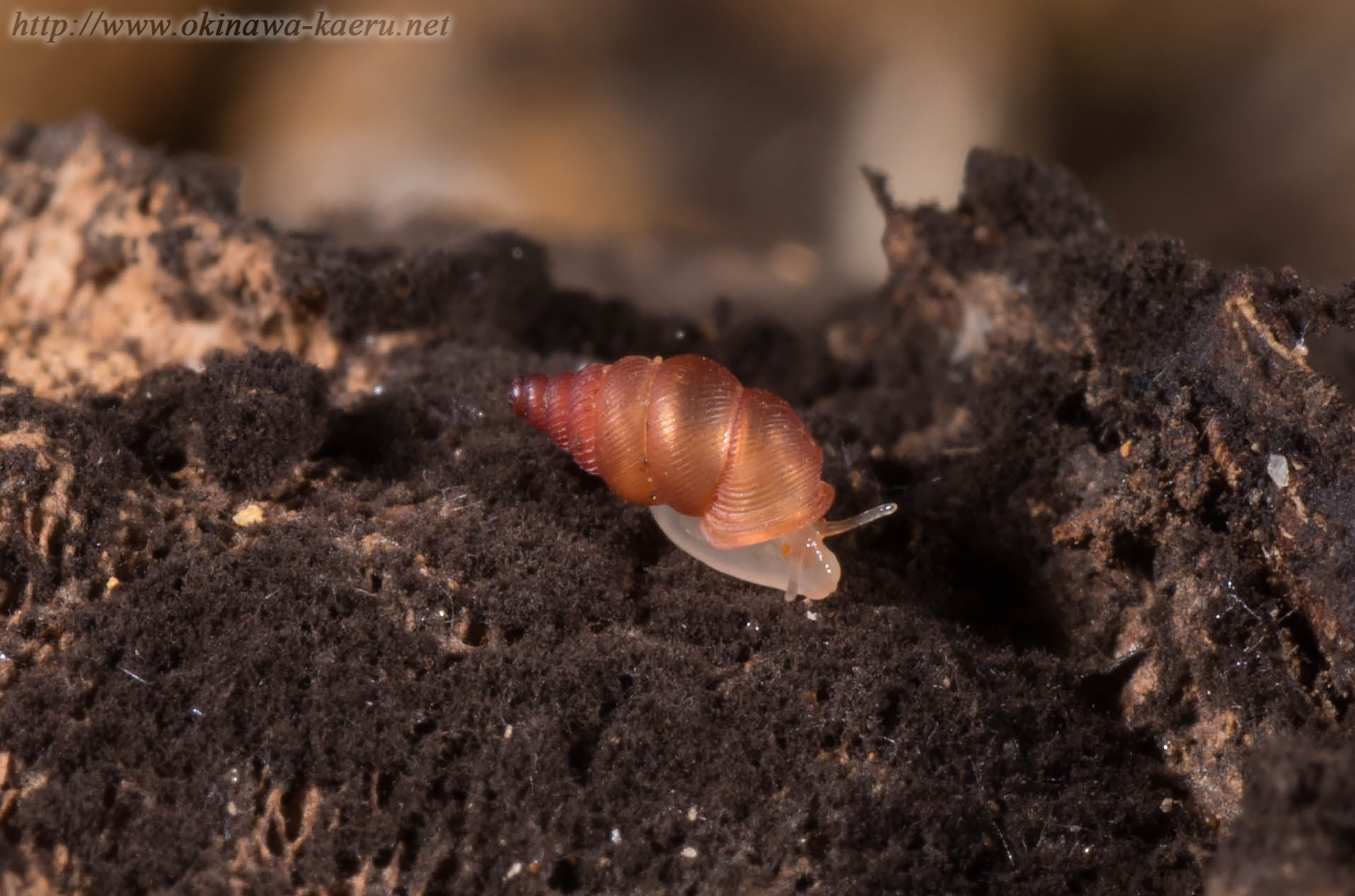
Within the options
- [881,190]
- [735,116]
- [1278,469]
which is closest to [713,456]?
[1278,469]

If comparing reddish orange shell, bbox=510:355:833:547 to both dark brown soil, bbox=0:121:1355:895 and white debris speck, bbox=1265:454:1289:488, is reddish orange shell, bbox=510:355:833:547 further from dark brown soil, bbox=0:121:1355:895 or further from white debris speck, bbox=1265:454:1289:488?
white debris speck, bbox=1265:454:1289:488

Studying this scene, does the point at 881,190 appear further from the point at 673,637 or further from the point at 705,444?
the point at 673,637

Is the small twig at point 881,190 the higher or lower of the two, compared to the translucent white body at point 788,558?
higher

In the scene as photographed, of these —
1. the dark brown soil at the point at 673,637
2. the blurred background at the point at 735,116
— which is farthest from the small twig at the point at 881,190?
the blurred background at the point at 735,116

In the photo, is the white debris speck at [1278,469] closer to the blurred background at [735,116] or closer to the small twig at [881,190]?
the small twig at [881,190]

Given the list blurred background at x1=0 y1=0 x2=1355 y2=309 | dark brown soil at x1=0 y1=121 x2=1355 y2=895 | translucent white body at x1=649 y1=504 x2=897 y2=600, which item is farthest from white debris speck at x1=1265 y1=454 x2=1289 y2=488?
blurred background at x1=0 y1=0 x2=1355 y2=309
